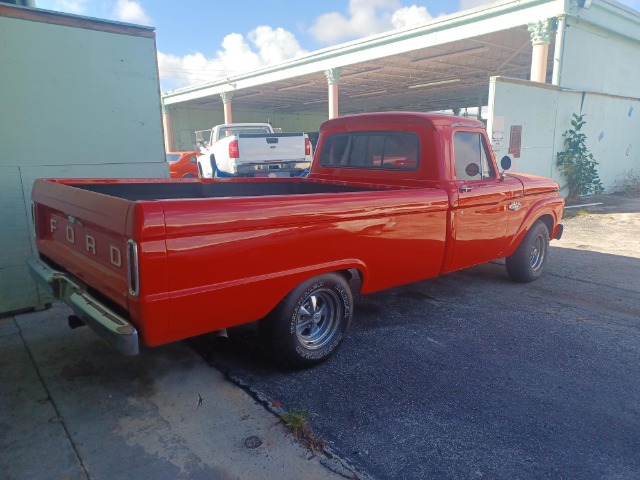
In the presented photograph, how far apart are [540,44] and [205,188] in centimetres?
1047

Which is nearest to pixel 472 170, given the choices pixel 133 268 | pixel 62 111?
pixel 133 268

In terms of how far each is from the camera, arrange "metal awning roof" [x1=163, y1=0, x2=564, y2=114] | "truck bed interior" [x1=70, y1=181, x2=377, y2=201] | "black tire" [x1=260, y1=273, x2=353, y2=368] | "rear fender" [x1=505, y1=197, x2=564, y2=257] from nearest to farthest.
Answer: "black tire" [x1=260, y1=273, x2=353, y2=368], "truck bed interior" [x1=70, y1=181, x2=377, y2=201], "rear fender" [x1=505, y1=197, x2=564, y2=257], "metal awning roof" [x1=163, y1=0, x2=564, y2=114]

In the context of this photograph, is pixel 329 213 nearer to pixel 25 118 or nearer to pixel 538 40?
pixel 25 118

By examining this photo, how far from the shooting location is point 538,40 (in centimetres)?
1145

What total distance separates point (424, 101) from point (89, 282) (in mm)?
34792

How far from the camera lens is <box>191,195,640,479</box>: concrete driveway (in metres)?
2.57

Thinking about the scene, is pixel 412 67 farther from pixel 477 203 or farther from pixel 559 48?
pixel 477 203

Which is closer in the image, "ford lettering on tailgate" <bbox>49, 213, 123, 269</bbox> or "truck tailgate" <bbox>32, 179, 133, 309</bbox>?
"truck tailgate" <bbox>32, 179, 133, 309</bbox>

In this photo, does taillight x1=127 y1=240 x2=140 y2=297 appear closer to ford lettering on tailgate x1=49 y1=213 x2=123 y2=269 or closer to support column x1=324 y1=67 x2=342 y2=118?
ford lettering on tailgate x1=49 y1=213 x2=123 y2=269

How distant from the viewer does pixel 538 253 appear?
5797mm

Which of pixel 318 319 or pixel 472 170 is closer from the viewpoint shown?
pixel 318 319

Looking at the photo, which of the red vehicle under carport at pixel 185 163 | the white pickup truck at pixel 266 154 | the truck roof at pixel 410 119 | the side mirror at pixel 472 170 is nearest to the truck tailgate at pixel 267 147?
the white pickup truck at pixel 266 154

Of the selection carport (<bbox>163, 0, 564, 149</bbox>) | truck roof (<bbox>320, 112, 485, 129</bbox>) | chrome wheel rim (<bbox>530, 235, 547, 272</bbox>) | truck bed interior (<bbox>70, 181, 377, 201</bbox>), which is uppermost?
carport (<bbox>163, 0, 564, 149</bbox>)

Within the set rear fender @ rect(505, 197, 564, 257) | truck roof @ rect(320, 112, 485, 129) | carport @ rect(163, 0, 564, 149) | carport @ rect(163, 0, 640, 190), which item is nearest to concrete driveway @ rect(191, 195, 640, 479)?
rear fender @ rect(505, 197, 564, 257)
